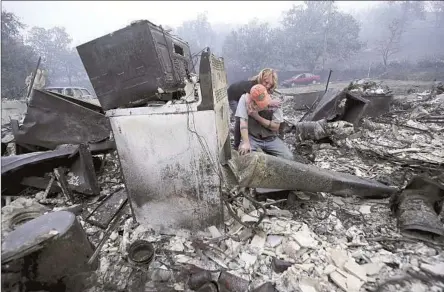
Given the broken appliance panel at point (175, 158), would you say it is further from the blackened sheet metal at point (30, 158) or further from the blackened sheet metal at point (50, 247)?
the blackened sheet metal at point (30, 158)

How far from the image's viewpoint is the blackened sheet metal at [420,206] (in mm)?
2633

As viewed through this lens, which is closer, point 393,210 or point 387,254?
point 387,254

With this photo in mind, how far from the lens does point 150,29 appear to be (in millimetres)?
2336

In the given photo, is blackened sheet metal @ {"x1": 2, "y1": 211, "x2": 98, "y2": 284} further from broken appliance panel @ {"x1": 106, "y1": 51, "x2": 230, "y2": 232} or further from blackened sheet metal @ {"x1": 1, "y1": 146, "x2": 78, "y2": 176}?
blackened sheet metal @ {"x1": 1, "y1": 146, "x2": 78, "y2": 176}

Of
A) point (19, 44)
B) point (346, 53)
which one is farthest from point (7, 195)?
point (346, 53)

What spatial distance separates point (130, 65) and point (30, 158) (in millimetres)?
2591

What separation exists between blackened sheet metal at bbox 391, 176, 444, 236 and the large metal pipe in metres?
0.45

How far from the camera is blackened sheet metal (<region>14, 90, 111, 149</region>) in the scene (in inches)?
158

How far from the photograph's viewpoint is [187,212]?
2928mm

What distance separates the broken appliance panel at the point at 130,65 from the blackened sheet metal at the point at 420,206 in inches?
121

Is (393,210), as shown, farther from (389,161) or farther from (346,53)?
(346,53)

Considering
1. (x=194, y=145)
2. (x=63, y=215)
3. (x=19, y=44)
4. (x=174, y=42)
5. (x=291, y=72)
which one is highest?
(x=19, y=44)

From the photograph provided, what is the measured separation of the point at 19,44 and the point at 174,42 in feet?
48.3

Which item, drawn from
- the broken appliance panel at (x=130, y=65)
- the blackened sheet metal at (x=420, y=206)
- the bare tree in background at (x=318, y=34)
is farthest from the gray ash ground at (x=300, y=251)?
the bare tree in background at (x=318, y=34)
